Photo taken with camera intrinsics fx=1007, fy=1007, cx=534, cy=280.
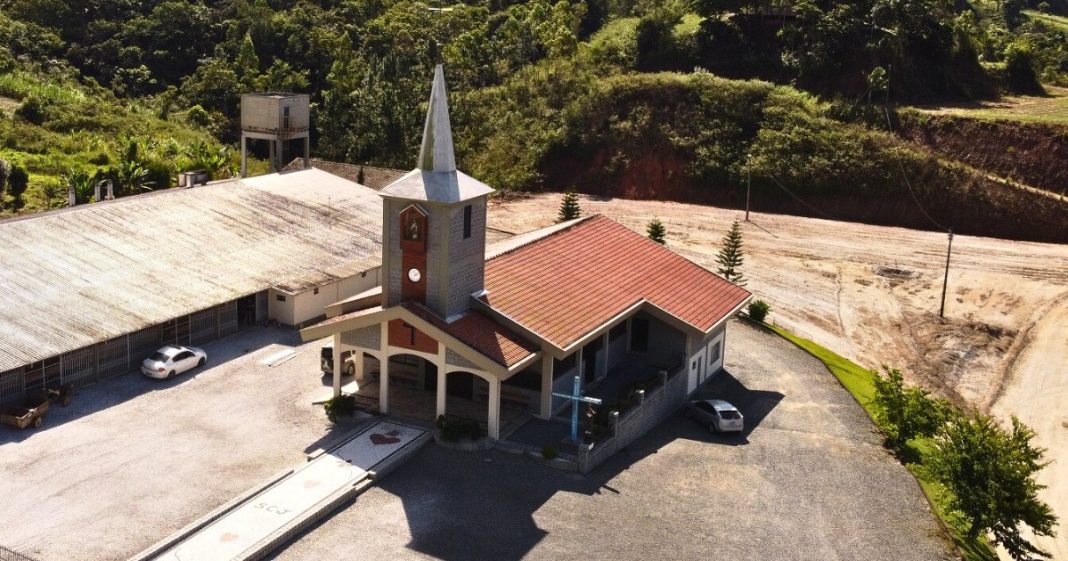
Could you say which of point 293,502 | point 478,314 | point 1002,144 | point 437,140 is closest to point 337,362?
point 478,314

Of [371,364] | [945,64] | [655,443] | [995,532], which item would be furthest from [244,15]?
[995,532]

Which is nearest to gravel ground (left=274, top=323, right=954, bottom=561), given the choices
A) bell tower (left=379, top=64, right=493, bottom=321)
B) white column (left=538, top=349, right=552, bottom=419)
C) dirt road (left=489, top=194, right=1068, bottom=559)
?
white column (left=538, top=349, right=552, bottom=419)

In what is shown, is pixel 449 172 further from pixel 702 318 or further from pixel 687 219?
pixel 687 219

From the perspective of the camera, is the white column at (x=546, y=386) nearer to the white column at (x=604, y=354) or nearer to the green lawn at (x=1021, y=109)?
the white column at (x=604, y=354)

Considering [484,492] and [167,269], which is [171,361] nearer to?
[167,269]

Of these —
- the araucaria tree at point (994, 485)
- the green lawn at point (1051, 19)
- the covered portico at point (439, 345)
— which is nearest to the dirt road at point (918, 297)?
the araucaria tree at point (994, 485)
